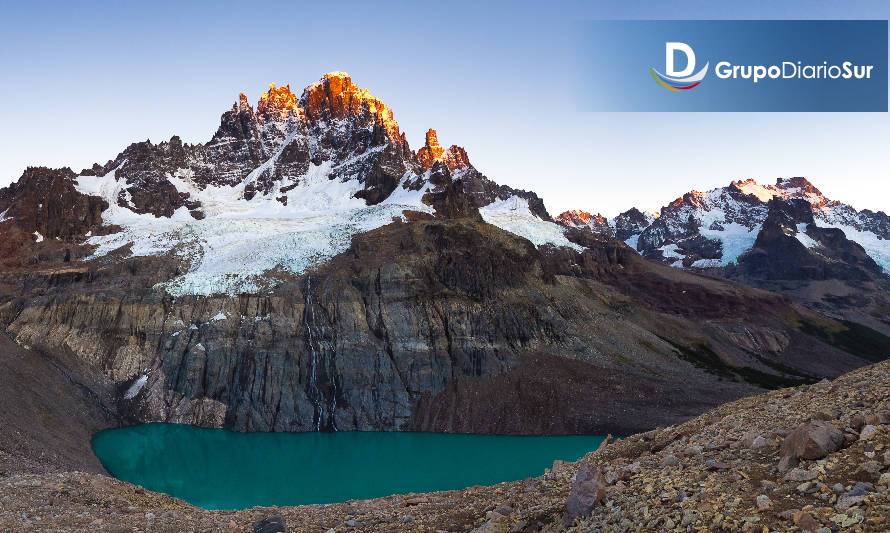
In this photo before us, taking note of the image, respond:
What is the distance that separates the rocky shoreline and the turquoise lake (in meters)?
37.3

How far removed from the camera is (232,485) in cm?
6456

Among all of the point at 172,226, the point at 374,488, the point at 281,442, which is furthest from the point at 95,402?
the point at 172,226

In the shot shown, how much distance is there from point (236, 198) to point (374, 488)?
14546 centimetres

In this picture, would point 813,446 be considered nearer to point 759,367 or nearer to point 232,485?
point 232,485

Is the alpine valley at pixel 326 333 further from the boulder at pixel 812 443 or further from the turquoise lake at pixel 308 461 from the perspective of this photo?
the boulder at pixel 812 443

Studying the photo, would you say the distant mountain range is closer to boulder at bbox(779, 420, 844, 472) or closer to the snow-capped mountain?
the snow-capped mountain

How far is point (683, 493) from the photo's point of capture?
11.0 meters

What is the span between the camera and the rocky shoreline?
9258mm

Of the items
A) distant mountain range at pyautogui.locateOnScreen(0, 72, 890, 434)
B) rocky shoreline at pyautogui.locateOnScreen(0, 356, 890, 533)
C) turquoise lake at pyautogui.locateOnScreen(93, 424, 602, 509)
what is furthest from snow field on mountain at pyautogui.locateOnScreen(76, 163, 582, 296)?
rocky shoreline at pyautogui.locateOnScreen(0, 356, 890, 533)

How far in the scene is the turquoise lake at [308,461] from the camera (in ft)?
202

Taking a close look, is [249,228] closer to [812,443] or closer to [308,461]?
[308,461]

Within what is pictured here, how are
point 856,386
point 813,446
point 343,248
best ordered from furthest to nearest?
point 343,248 < point 856,386 < point 813,446

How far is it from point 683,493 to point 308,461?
2862 inches

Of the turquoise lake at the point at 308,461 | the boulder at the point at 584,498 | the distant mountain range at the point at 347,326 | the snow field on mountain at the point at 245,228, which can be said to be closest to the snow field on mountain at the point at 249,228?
the snow field on mountain at the point at 245,228
